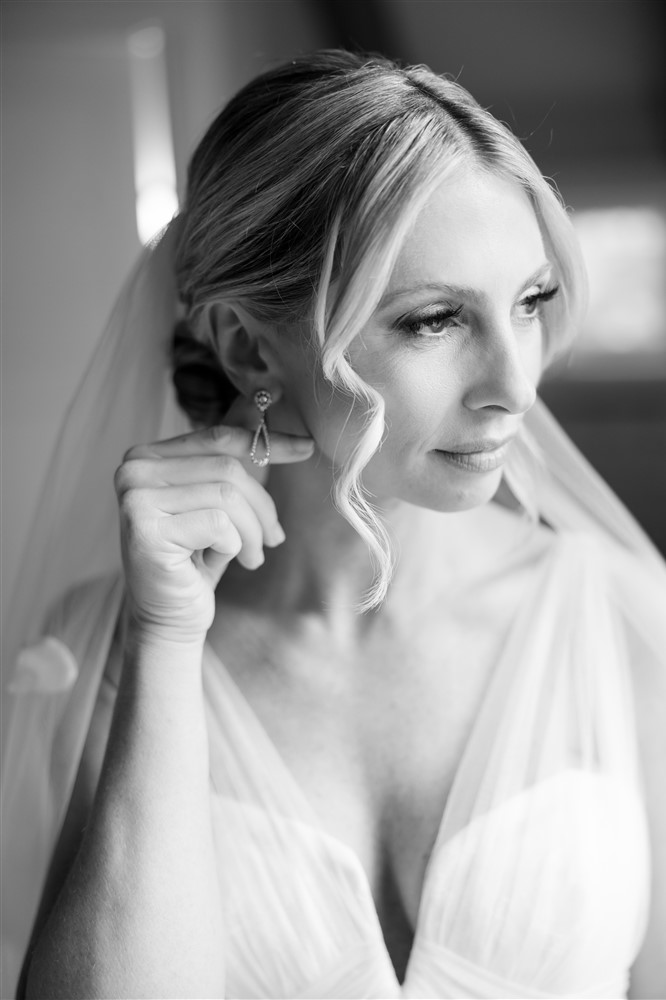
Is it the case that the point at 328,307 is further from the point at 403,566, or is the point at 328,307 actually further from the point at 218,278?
the point at 403,566

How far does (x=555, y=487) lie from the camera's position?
129 cm

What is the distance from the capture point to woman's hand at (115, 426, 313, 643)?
1.00m

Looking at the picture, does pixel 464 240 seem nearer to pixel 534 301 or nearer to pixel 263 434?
pixel 534 301

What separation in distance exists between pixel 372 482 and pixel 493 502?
0.41 m

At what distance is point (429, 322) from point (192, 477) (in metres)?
0.33

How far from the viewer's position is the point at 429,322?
91cm

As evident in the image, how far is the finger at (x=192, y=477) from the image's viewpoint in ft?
3.33

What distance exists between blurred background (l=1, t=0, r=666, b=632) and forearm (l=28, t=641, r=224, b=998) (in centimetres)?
94

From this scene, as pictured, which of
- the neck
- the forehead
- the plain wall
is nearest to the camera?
the forehead

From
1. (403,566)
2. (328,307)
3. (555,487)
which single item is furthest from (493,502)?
(328,307)

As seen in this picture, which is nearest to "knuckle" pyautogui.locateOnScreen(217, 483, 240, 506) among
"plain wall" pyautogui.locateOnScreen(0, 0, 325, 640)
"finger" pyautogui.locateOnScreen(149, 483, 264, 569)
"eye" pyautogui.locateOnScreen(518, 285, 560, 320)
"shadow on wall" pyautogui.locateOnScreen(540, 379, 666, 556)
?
"finger" pyautogui.locateOnScreen(149, 483, 264, 569)

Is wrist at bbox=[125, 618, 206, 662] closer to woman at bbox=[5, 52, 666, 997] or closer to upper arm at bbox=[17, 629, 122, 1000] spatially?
woman at bbox=[5, 52, 666, 997]

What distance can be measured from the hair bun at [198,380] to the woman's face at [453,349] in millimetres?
222

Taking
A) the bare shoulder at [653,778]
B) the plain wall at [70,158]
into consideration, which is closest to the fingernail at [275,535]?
the bare shoulder at [653,778]
